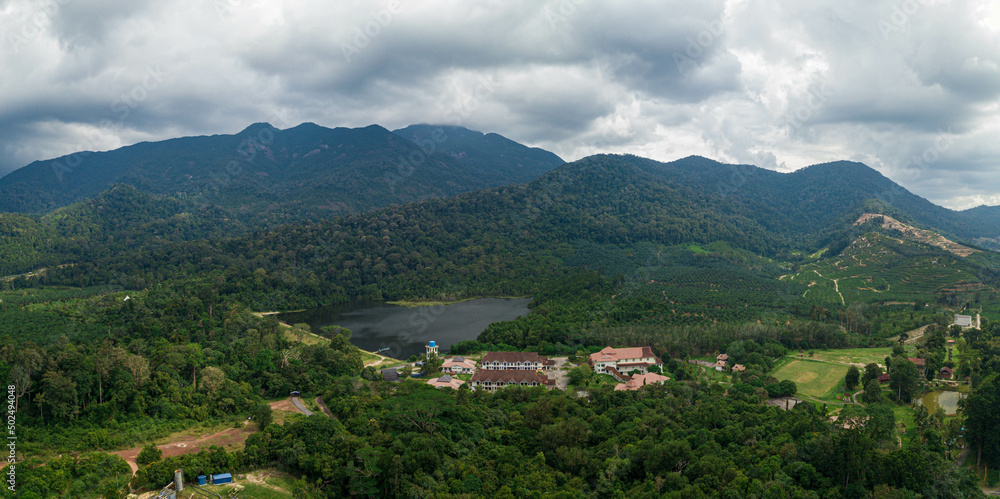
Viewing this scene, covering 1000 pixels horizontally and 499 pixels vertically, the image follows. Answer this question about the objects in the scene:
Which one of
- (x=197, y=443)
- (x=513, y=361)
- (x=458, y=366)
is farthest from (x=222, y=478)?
(x=513, y=361)

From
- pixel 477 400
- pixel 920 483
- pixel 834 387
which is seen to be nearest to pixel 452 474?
pixel 477 400

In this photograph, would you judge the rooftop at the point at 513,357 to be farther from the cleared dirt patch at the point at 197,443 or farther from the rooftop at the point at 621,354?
the cleared dirt patch at the point at 197,443

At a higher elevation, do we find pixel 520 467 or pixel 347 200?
pixel 347 200

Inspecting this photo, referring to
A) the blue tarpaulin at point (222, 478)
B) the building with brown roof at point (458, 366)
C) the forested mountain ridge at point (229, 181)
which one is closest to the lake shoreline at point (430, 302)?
the building with brown roof at point (458, 366)

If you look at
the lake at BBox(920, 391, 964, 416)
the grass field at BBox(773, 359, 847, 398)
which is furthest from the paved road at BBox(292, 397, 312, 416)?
the lake at BBox(920, 391, 964, 416)

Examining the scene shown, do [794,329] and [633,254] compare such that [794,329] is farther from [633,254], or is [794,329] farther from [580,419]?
[633,254]

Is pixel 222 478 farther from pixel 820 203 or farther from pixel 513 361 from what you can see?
pixel 820 203
